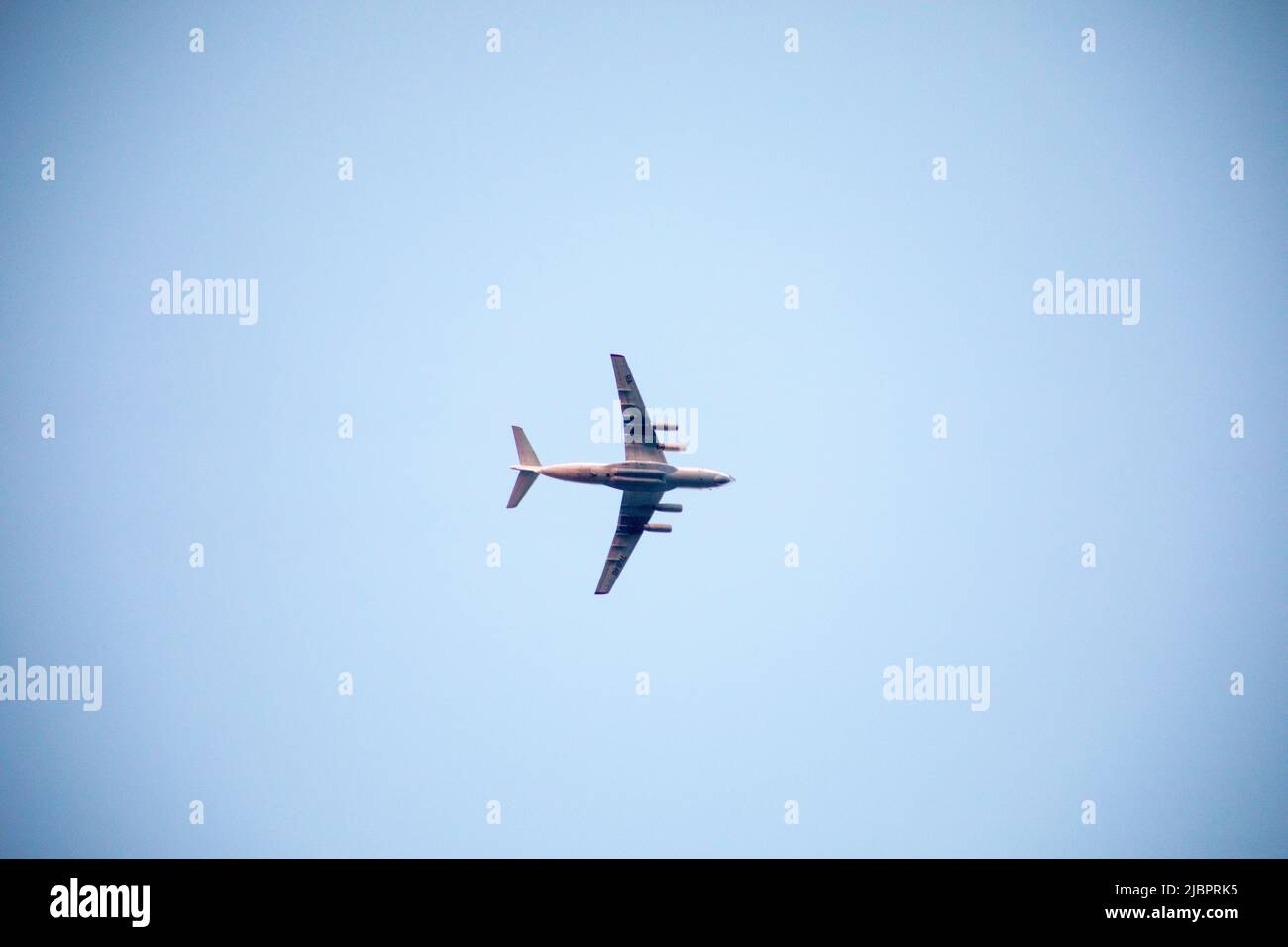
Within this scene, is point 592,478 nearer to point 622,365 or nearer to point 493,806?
point 622,365

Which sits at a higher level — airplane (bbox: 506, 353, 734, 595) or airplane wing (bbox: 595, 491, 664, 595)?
airplane (bbox: 506, 353, 734, 595)

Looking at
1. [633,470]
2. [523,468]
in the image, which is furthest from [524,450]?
[633,470]

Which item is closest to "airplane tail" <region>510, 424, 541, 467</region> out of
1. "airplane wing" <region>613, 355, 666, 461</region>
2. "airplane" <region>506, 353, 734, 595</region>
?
"airplane" <region>506, 353, 734, 595</region>

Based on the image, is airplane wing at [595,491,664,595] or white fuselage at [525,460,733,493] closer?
white fuselage at [525,460,733,493]

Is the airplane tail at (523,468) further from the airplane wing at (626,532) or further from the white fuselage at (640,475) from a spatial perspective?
the airplane wing at (626,532)

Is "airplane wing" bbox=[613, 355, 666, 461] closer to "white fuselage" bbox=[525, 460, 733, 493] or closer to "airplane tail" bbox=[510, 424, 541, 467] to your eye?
"white fuselage" bbox=[525, 460, 733, 493]

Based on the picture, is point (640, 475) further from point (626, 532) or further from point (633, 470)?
point (626, 532)

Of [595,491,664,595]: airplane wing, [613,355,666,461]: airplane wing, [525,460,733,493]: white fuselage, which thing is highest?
[613,355,666,461]: airplane wing
